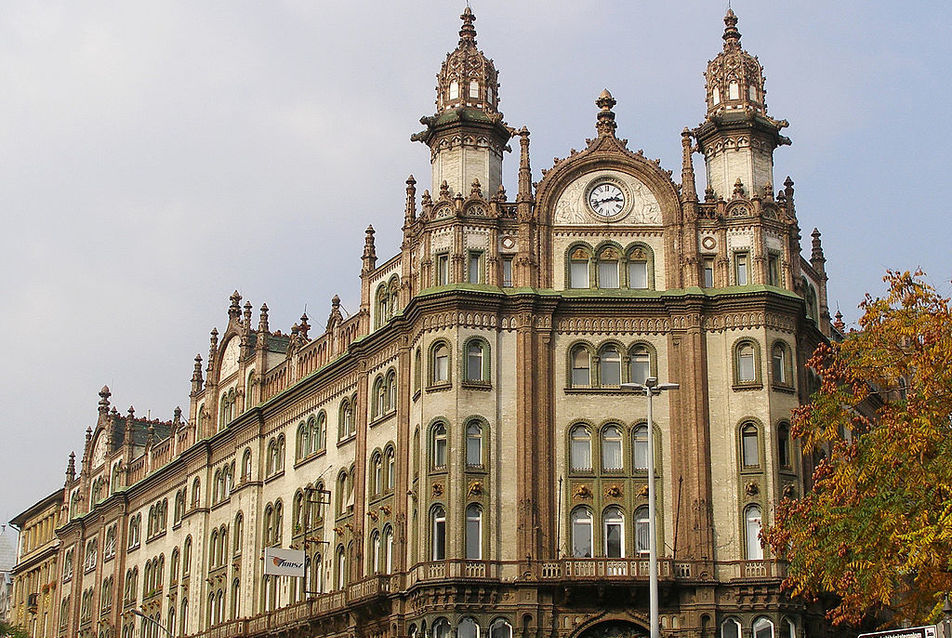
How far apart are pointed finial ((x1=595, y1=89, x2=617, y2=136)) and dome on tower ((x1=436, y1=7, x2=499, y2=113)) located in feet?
17.3

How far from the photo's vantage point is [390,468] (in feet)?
217

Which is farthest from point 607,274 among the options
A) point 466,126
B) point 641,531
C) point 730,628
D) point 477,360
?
point 730,628

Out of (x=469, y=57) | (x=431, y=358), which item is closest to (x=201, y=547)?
(x=431, y=358)

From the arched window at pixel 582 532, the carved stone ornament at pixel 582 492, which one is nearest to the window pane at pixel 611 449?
the carved stone ornament at pixel 582 492

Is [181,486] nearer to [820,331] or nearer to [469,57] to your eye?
[469,57]

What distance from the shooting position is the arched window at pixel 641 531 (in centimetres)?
5997

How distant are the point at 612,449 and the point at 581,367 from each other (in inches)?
150

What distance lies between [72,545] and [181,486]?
24.8 metres

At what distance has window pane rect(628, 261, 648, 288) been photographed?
63.9 m

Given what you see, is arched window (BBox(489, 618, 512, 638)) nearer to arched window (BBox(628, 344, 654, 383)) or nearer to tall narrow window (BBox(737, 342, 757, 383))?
arched window (BBox(628, 344, 654, 383))

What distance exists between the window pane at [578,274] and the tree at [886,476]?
690 inches

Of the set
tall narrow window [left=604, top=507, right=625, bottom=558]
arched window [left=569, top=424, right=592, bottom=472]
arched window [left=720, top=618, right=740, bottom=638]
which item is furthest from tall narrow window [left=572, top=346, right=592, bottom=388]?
arched window [left=720, top=618, right=740, bottom=638]

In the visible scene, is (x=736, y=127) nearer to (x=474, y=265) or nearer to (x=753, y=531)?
(x=474, y=265)

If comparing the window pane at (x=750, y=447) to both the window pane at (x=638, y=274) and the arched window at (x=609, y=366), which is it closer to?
the arched window at (x=609, y=366)
